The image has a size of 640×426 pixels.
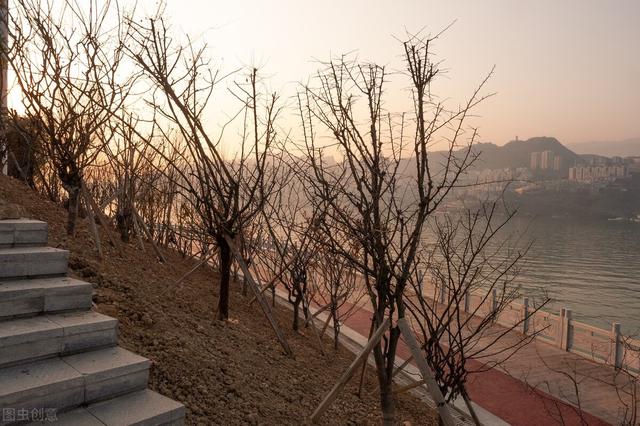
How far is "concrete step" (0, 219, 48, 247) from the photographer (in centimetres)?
345

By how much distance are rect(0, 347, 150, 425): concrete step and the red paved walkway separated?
16.5ft

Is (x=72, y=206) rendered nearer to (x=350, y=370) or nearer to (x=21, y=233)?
(x=21, y=233)

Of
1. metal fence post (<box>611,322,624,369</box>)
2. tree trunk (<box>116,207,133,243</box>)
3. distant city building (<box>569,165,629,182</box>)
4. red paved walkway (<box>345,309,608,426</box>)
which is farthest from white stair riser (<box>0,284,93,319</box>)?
distant city building (<box>569,165,629,182</box>)

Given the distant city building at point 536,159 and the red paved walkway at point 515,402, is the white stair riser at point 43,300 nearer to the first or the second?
the red paved walkway at point 515,402

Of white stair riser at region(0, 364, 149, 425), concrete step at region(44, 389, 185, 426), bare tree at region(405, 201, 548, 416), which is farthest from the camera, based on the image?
bare tree at region(405, 201, 548, 416)

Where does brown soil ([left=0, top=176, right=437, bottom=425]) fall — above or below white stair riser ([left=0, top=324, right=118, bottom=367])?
below

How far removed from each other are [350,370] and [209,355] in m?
1.21

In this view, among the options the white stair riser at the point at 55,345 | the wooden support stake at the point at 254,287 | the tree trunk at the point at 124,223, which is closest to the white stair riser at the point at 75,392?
the white stair riser at the point at 55,345

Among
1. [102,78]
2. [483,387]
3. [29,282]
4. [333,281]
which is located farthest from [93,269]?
[483,387]

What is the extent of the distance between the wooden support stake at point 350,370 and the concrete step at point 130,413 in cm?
133

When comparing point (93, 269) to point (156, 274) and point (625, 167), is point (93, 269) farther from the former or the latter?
point (625, 167)

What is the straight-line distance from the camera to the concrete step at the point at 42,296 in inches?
116

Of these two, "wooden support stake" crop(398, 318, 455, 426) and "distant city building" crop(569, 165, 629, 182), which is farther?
"distant city building" crop(569, 165, 629, 182)

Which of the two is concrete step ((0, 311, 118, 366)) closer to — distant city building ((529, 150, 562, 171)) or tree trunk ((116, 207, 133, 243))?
tree trunk ((116, 207, 133, 243))
